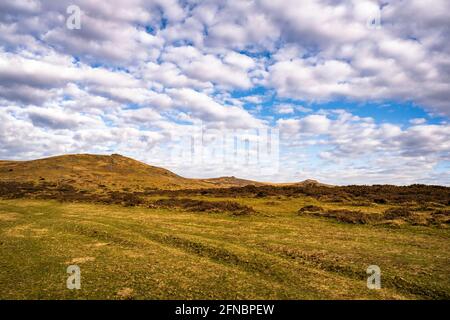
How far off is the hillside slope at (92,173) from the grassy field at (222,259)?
66.6 metres

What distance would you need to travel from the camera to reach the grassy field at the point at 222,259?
52.6 feet

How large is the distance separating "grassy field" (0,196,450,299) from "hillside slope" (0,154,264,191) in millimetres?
66601

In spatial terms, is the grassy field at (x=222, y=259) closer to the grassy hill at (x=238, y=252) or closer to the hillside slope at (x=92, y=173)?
the grassy hill at (x=238, y=252)

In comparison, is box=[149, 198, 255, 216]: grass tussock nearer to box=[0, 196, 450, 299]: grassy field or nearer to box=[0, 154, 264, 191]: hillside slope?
box=[0, 196, 450, 299]: grassy field

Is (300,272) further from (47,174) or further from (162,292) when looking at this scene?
(47,174)

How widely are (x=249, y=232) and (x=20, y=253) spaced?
19432 mm

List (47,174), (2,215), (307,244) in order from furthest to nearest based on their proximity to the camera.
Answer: (47,174), (2,215), (307,244)

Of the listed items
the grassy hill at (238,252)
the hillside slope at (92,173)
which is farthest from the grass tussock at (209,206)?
the hillside slope at (92,173)

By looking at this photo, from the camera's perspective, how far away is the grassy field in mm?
16031

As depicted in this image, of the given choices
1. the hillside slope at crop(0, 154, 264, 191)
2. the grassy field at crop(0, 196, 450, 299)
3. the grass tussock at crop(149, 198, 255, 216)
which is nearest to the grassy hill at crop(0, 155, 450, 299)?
the grassy field at crop(0, 196, 450, 299)

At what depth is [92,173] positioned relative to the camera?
13338cm

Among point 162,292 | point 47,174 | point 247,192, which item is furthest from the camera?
point 47,174

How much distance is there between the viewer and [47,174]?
12181cm
